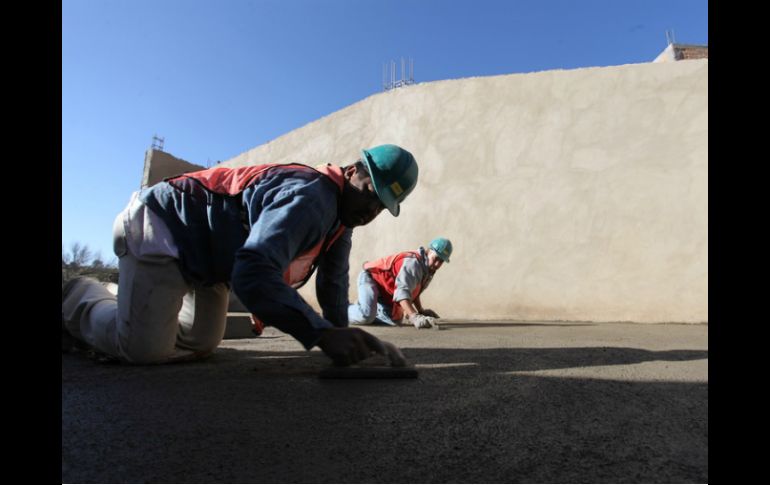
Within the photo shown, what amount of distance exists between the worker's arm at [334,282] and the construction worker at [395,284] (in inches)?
75.0

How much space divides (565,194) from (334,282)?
4.08 meters

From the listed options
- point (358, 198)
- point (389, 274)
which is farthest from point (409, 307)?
point (358, 198)

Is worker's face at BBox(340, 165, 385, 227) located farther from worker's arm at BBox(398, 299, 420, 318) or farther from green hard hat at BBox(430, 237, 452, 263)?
green hard hat at BBox(430, 237, 452, 263)

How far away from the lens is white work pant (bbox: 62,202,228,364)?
1.77 m

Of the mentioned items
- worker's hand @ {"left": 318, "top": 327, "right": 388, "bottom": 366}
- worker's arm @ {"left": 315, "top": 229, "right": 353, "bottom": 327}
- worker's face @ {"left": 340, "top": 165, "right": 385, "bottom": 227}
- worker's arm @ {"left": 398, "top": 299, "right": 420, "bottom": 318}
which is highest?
worker's face @ {"left": 340, "top": 165, "right": 385, "bottom": 227}

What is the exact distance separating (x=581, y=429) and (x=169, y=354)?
1.63 meters

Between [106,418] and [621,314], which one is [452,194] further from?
[106,418]

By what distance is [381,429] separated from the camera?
0.99 m

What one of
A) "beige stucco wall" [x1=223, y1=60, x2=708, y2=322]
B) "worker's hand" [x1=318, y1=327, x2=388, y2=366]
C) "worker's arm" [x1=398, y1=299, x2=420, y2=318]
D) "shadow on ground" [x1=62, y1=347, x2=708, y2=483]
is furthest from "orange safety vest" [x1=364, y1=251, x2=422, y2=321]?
"worker's hand" [x1=318, y1=327, x2=388, y2=366]

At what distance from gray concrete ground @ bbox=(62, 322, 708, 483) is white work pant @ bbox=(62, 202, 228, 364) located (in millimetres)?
123

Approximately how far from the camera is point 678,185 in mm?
4801

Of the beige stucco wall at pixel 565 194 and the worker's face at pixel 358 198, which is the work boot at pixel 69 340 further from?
the beige stucco wall at pixel 565 194

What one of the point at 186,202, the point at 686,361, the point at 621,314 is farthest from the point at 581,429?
the point at 621,314

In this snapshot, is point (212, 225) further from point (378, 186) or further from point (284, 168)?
point (378, 186)
